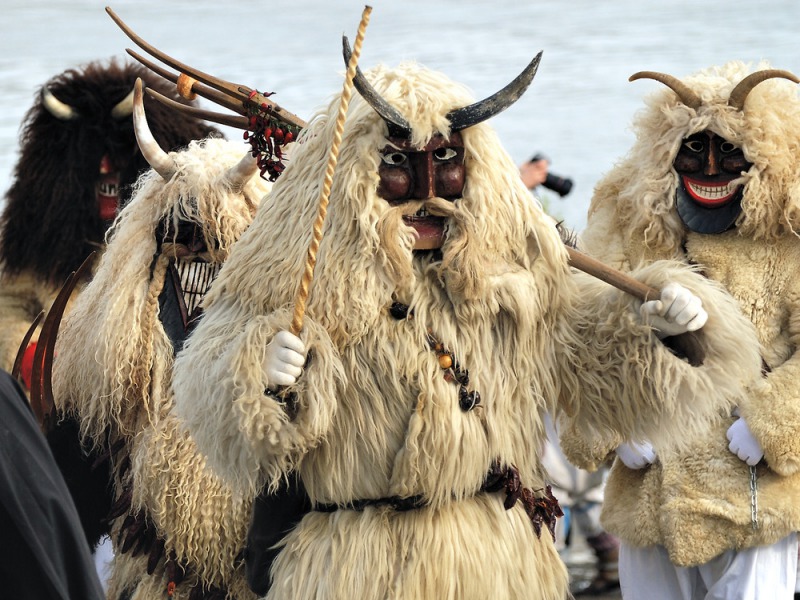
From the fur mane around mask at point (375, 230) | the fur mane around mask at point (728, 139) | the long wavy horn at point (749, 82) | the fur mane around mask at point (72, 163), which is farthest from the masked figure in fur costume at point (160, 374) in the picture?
the long wavy horn at point (749, 82)

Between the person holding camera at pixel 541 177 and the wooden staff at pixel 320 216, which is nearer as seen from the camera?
the wooden staff at pixel 320 216

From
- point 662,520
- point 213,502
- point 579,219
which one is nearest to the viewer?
point 213,502

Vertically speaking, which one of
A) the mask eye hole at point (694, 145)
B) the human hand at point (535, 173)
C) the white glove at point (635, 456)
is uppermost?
the mask eye hole at point (694, 145)

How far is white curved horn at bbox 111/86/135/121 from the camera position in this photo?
556cm

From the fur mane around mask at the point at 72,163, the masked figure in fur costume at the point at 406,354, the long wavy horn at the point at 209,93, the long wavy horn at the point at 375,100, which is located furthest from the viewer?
the fur mane around mask at the point at 72,163

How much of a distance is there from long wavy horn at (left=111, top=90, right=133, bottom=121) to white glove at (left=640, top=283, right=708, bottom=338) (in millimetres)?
2819

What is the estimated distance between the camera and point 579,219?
9570mm

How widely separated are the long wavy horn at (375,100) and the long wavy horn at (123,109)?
95.9 inches

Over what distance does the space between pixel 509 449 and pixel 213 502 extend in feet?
3.31

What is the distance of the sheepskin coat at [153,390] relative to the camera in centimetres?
407

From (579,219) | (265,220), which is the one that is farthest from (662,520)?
(579,219)

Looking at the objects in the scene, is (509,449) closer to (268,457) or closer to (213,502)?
(268,457)

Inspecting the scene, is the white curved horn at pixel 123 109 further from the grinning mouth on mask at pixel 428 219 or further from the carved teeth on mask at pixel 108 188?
the grinning mouth on mask at pixel 428 219

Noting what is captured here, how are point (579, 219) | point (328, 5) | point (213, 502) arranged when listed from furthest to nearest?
1. point (328, 5)
2. point (579, 219)
3. point (213, 502)
